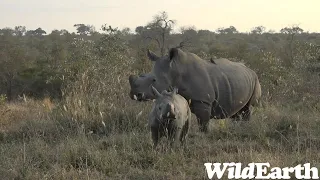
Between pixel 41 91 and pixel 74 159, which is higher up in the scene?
pixel 74 159

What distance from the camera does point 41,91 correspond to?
938 inches

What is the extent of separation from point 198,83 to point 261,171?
232 centimetres

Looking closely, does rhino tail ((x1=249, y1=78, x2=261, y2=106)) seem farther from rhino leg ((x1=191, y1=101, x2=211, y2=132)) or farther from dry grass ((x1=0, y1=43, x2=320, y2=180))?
rhino leg ((x1=191, y1=101, x2=211, y2=132))

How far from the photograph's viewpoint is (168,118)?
5203mm

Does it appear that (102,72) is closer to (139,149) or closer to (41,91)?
(139,149)

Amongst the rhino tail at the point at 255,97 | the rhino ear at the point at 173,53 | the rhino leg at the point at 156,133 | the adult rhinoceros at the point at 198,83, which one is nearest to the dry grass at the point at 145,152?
the rhino leg at the point at 156,133

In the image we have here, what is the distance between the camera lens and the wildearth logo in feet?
14.0

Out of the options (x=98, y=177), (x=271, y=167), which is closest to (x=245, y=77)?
(x=271, y=167)

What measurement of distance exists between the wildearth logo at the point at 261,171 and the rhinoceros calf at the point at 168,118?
2.66 feet

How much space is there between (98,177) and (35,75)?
70.7 ft

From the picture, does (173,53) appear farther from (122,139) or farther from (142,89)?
(122,139)

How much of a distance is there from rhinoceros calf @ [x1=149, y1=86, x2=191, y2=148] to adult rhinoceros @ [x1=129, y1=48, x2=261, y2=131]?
2.32 ft

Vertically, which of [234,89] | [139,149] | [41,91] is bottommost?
[41,91]

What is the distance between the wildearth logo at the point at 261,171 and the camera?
4281mm
